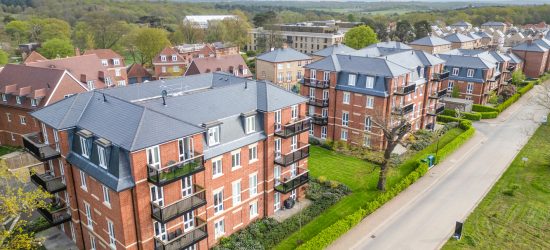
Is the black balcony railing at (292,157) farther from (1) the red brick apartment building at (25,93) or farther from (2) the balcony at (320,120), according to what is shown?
(1) the red brick apartment building at (25,93)

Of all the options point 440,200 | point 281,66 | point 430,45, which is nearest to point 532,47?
point 430,45

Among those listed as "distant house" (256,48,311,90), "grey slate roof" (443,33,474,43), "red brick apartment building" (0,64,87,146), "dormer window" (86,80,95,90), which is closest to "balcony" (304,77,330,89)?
"distant house" (256,48,311,90)

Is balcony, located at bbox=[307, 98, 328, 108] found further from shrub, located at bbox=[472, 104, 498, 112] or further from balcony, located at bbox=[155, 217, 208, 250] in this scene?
shrub, located at bbox=[472, 104, 498, 112]

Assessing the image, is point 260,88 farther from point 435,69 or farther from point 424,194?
point 435,69

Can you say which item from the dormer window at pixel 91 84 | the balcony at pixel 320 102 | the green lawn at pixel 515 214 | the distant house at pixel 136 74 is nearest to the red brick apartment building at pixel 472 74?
the green lawn at pixel 515 214

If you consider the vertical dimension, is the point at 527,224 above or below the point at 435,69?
below

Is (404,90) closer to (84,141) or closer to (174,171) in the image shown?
(174,171)

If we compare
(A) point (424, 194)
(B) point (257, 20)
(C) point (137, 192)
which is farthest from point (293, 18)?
(C) point (137, 192)
